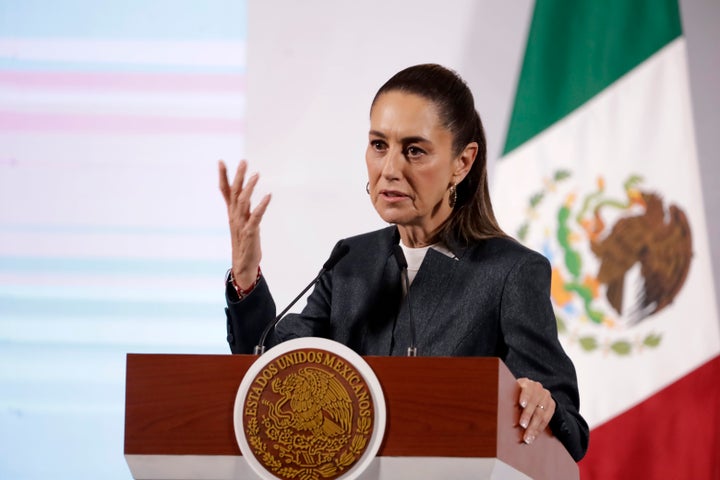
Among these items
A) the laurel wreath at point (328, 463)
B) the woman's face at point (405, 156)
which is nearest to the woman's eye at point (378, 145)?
the woman's face at point (405, 156)

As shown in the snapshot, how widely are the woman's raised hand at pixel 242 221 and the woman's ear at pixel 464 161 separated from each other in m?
0.45

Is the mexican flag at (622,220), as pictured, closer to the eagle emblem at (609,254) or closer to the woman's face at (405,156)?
the eagle emblem at (609,254)

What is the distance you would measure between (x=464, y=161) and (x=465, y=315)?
1.18ft

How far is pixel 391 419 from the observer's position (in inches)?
60.4

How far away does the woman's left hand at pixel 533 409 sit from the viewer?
5.54ft

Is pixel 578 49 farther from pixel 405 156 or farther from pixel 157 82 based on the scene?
pixel 405 156

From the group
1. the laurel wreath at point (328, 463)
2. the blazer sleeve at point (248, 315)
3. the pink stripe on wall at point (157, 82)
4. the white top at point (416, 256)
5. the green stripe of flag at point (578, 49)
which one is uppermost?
the green stripe of flag at point (578, 49)

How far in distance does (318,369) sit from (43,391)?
2.34 metres

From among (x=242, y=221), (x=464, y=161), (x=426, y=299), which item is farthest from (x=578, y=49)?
(x=242, y=221)

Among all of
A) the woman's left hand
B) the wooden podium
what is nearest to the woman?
the woman's left hand

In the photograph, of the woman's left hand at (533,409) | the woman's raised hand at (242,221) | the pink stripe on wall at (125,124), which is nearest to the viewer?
the woman's left hand at (533,409)

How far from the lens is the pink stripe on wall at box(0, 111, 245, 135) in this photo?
3768 mm

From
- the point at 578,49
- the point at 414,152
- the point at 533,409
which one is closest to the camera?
the point at 533,409

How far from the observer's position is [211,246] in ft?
12.0
